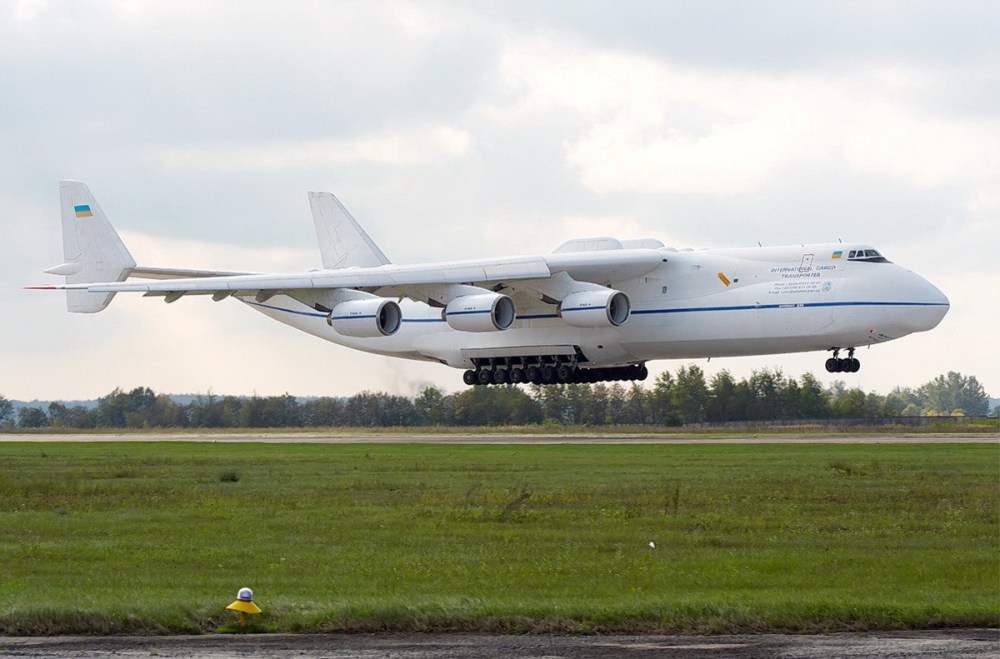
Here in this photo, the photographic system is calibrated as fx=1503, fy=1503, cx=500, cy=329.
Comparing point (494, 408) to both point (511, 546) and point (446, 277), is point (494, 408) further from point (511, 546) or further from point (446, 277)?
point (511, 546)

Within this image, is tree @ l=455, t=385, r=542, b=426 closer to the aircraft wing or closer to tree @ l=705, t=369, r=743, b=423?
tree @ l=705, t=369, r=743, b=423

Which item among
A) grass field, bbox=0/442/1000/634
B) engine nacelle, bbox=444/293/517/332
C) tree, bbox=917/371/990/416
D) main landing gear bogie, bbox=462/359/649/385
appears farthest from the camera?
tree, bbox=917/371/990/416

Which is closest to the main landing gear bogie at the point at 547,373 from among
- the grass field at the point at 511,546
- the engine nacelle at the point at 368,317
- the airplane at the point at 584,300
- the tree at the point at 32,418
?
the airplane at the point at 584,300

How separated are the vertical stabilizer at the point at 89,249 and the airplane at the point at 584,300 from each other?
0.05 m

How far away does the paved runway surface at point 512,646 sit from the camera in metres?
10.2

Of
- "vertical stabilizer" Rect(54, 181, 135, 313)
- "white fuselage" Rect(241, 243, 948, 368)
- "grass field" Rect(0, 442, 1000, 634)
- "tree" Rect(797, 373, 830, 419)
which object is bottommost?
"grass field" Rect(0, 442, 1000, 634)

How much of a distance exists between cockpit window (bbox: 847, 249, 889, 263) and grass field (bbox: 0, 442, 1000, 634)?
39.9ft

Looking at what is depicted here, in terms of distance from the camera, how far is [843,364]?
136 ft

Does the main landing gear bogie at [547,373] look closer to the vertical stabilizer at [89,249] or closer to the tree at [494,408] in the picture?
the tree at [494,408]

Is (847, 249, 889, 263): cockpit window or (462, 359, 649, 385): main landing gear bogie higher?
(847, 249, 889, 263): cockpit window

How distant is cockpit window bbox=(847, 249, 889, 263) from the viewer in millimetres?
40125

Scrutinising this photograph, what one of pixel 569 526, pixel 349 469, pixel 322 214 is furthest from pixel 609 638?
pixel 322 214

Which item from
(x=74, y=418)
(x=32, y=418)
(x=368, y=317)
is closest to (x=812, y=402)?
(x=368, y=317)

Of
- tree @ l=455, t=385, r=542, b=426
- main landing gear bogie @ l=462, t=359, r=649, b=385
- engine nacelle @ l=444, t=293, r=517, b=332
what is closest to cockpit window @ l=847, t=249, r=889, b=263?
main landing gear bogie @ l=462, t=359, r=649, b=385
